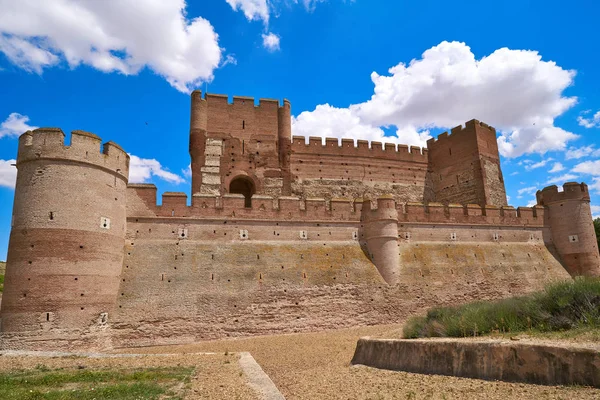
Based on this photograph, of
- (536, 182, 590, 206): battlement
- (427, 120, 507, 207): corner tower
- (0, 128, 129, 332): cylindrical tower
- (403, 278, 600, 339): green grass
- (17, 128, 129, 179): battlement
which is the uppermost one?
(427, 120, 507, 207): corner tower

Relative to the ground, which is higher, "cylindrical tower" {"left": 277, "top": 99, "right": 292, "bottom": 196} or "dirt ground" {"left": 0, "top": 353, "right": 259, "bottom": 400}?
"cylindrical tower" {"left": 277, "top": 99, "right": 292, "bottom": 196}

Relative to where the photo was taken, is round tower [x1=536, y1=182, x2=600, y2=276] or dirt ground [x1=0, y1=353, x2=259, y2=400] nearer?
dirt ground [x1=0, y1=353, x2=259, y2=400]

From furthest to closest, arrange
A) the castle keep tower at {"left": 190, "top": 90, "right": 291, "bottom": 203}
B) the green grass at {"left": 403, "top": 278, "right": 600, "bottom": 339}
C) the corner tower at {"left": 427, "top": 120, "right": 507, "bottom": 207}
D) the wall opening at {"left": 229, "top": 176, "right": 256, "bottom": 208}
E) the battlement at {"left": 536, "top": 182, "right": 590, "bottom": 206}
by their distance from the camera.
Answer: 1. the corner tower at {"left": 427, "top": 120, "right": 507, "bottom": 207}
2. the wall opening at {"left": 229, "top": 176, "right": 256, "bottom": 208}
3. the castle keep tower at {"left": 190, "top": 90, "right": 291, "bottom": 203}
4. the battlement at {"left": 536, "top": 182, "right": 590, "bottom": 206}
5. the green grass at {"left": 403, "top": 278, "right": 600, "bottom": 339}

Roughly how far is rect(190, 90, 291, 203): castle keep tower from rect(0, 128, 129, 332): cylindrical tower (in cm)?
789

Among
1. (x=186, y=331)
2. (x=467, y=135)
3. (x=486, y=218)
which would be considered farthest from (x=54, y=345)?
(x=467, y=135)

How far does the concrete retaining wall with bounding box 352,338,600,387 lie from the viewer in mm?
5078

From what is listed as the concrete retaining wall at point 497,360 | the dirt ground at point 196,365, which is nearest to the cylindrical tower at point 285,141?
the dirt ground at point 196,365

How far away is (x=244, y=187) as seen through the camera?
25.0 m

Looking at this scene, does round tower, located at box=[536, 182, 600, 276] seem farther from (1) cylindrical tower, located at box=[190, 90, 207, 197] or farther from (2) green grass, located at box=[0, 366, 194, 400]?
(2) green grass, located at box=[0, 366, 194, 400]

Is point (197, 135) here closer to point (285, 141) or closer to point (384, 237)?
point (285, 141)

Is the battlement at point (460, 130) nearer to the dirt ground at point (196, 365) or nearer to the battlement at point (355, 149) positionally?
the battlement at point (355, 149)

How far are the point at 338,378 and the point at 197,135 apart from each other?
1768 centimetres

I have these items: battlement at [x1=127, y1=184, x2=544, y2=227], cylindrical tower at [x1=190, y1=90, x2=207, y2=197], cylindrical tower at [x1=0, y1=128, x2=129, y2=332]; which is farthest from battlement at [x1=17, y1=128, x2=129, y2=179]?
cylindrical tower at [x1=190, y1=90, x2=207, y2=197]

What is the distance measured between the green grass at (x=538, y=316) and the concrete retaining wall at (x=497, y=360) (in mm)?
1227
